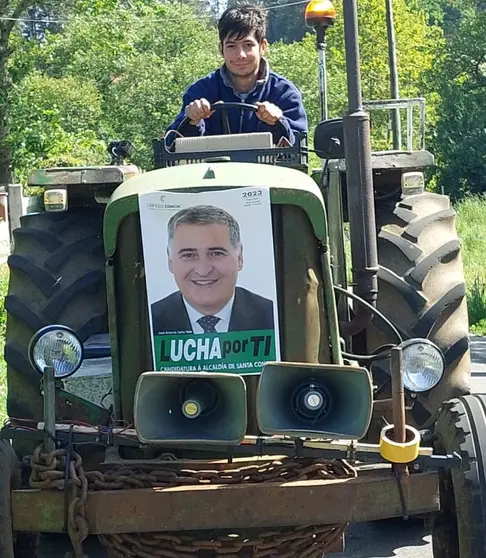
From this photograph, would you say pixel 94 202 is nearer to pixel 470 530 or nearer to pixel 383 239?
pixel 383 239

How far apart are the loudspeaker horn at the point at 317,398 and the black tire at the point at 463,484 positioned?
1.44 feet

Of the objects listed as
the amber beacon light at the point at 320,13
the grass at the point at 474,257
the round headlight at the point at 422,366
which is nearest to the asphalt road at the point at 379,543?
the round headlight at the point at 422,366

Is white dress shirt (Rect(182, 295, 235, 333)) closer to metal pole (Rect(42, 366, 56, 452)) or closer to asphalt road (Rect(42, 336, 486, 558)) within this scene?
metal pole (Rect(42, 366, 56, 452))

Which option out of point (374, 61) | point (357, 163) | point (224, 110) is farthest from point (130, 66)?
point (357, 163)

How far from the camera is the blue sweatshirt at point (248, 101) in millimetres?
5941

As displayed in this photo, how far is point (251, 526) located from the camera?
12.7ft

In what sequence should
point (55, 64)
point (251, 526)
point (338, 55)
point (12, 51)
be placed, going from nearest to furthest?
point (251, 526) → point (12, 51) → point (338, 55) → point (55, 64)

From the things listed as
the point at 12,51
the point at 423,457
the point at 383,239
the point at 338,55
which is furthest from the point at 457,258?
the point at 338,55

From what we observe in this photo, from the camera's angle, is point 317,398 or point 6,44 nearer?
point 317,398

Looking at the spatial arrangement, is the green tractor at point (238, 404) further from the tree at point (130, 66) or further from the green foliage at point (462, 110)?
the green foliage at point (462, 110)

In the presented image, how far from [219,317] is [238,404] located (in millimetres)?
390

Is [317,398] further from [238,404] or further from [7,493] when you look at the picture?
[7,493]

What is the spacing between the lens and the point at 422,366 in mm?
4414

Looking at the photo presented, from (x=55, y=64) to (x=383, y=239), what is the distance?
4097cm
